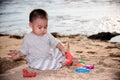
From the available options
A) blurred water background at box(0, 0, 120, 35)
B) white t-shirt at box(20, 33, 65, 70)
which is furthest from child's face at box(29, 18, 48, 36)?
blurred water background at box(0, 0, 120, 35)

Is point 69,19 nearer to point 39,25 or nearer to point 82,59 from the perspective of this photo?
point 82,59

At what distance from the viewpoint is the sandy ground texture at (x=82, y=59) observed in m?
2.60

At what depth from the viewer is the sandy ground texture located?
8.53 ft

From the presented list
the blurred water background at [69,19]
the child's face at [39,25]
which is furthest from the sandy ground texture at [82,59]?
the blurred water background at [69,19]

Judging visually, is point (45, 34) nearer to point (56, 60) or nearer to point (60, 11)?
point (56, 60)

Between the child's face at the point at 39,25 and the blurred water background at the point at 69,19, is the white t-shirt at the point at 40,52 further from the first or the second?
the blurred water background at the point at 69,19

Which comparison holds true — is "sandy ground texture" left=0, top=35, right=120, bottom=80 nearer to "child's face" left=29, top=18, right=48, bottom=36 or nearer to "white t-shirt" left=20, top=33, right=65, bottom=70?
"white t-shirt" left=20, top=33, right=65, bottom=70

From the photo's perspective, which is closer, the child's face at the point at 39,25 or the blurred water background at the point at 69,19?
the child's face at the point at 39,25

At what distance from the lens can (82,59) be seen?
3439 mm

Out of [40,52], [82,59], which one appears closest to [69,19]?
[82,59]

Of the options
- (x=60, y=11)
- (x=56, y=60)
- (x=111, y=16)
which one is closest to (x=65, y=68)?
(x=56, y=60)

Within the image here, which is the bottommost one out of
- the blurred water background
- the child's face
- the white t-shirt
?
the blurred water background

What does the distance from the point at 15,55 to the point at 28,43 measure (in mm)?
180

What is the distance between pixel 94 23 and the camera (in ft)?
19.7
